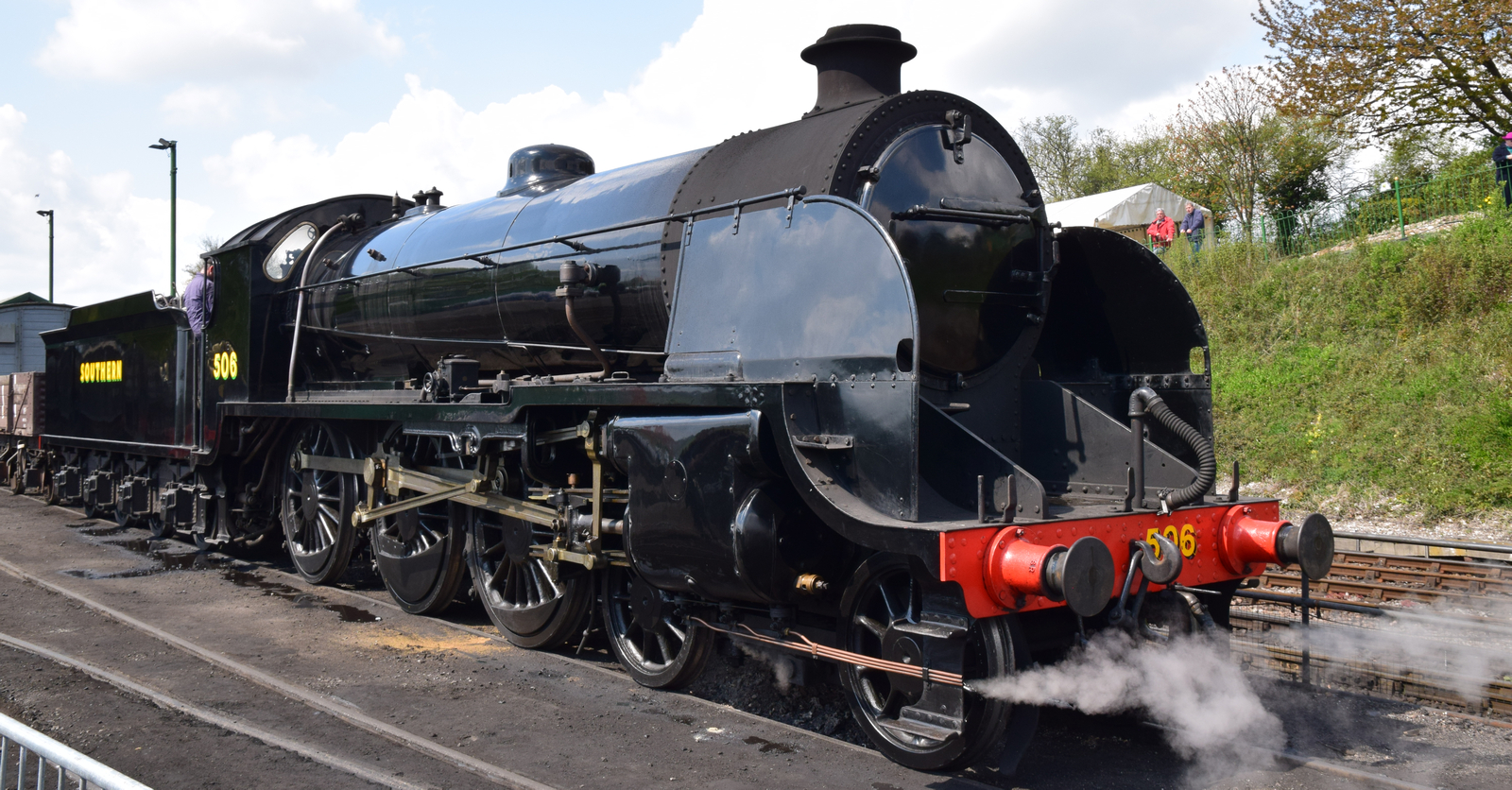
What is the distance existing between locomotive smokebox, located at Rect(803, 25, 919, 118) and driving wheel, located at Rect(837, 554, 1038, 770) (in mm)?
2251

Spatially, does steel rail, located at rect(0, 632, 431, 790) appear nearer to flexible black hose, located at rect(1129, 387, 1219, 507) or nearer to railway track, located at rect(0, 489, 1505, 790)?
railway track, located at rect(0, 489, 1505, 790)

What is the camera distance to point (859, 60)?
15.8ft

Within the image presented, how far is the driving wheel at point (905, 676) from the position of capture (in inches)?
141

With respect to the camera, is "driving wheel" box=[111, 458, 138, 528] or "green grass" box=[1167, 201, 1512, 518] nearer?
"green grass" box=[1167, 201, 1512, 518]

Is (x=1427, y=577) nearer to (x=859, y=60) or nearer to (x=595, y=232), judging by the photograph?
(x=859, y=60)

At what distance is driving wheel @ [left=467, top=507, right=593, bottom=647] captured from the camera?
18.0ft

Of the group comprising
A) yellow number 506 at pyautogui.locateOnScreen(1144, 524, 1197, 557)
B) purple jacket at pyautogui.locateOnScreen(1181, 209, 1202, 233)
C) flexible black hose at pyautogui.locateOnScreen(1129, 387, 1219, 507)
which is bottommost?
yellow number 506 at pyautogui.locateOnScreen(1144, 524, 1197, 557)

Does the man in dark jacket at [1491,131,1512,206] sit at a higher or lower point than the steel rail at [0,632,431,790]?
higher

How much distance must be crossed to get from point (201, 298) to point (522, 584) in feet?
15.2

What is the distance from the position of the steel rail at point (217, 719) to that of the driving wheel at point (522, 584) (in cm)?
155

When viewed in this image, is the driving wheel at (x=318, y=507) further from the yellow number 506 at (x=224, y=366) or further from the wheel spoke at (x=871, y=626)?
the wheel spoke at (x=871, y=626)

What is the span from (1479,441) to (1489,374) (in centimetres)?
150

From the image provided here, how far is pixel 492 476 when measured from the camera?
18.9 ft

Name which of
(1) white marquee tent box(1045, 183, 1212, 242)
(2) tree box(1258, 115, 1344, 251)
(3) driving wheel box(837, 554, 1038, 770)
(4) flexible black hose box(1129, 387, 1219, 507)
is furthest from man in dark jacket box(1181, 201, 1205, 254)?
(3) driving wheel box(837, 554, 1038, 770)
